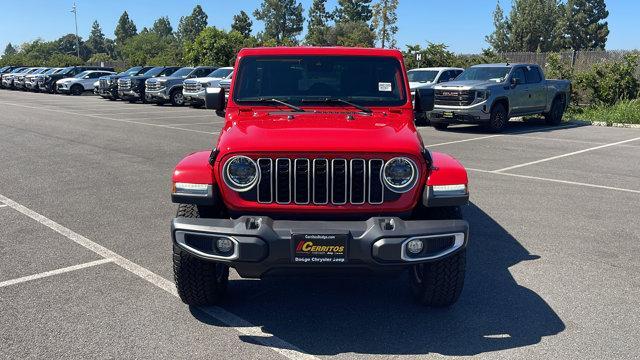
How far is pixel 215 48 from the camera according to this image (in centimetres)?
3784

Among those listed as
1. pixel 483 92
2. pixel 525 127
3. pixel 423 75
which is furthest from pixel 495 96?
pixel 423 75

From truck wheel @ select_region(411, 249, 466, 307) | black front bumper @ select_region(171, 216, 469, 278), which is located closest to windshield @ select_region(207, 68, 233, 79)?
truck wheel @ select_region(411, 249, 466, 307)

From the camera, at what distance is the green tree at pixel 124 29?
493ft

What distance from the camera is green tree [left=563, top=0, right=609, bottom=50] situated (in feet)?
241

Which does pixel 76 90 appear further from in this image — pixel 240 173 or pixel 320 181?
pixel 320 181

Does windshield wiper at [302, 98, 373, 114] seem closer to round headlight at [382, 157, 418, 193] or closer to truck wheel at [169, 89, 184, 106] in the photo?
round headlight at [382, 157, 418, 193]

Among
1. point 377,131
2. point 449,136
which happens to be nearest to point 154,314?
point 377,131

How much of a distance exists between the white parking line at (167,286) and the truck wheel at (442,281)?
103cm

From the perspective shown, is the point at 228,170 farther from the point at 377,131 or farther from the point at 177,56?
the point at 177,56

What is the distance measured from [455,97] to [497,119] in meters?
1.35

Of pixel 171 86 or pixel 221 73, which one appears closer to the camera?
pixel 221 73

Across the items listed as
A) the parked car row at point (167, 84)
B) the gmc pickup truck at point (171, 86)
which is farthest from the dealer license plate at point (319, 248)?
the gmc pickup truck at point (171, 86)

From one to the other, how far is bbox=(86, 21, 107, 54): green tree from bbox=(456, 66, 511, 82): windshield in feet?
531

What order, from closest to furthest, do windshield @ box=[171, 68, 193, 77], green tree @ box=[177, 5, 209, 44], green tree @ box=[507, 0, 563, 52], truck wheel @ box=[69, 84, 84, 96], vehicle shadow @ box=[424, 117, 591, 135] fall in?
vehicle shadow @ box=[424, 117, 591, 135]
windshield @ box=[171, 68, 193, 77]
truck wheel @ box=[69, 84, 84, 96]
green tree @ box=[507, 0, 563, 52]
green tree @ box=[177, 5, 209, 44]
